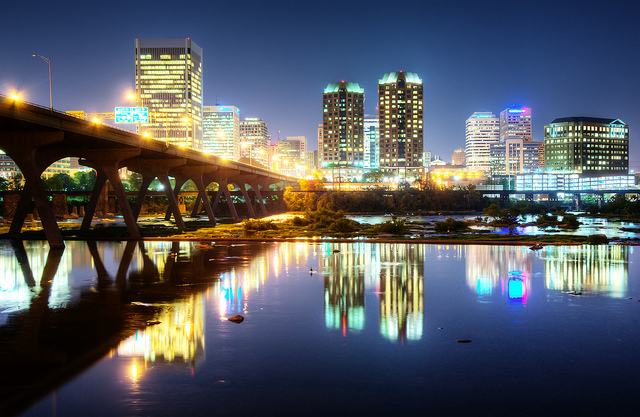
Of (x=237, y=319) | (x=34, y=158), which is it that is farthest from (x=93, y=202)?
(x=237, y=319)

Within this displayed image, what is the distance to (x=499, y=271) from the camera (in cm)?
2525

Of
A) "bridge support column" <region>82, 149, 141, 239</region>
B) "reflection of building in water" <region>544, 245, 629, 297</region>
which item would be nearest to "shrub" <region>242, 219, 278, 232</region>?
"bridge support column" <region>82, 149, 141, 239</region>

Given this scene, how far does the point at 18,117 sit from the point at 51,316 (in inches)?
790

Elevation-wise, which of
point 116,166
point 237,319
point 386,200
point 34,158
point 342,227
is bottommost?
point 237,319

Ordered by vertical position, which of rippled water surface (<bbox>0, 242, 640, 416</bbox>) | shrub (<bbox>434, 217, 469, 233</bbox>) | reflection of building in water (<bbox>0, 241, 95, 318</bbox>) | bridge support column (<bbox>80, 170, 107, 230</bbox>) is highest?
bridge support column (<bbox>80, 170, 107, 230</bbox>)

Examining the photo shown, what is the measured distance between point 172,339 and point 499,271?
1774 cm

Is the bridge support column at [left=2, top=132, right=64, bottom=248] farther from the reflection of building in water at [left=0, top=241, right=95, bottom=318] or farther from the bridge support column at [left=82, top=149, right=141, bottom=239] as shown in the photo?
the bridge support column at [left=82, top=149, right=141, bottom=239]

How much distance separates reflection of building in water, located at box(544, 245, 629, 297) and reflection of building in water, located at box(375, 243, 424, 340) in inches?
240

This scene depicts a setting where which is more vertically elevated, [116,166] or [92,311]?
[116,166]

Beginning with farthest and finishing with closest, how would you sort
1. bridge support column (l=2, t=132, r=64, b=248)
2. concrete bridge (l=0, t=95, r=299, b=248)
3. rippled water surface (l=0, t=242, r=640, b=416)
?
bridge support column (l=2, t=132, r=64, b=248)
concrete bridge (l=0, t=95, r=299, b=248)
rippled water surface (l=0, t=242, r=640, b=416)

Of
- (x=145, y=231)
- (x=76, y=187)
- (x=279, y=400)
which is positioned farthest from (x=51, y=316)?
(x=76, y=187)

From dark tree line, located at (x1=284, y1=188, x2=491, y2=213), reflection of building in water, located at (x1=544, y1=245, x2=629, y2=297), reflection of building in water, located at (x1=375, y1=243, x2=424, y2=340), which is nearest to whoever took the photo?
reflection of building in water, located at (x1=375, y1=243, x2=424, y2=340)

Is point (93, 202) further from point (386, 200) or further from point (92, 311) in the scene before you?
point (386, 200)

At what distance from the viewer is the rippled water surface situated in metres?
9.55
